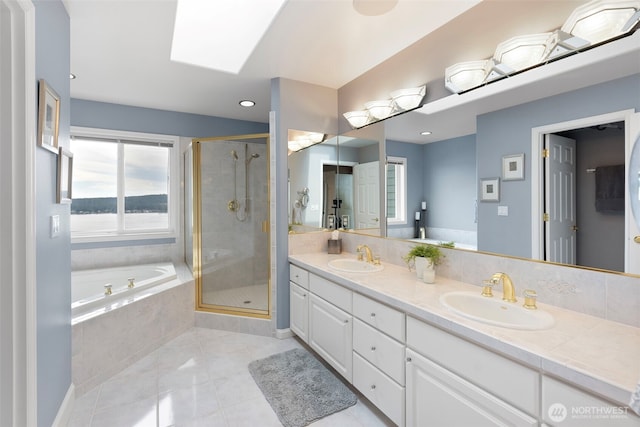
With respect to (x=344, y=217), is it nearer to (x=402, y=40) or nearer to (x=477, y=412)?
(x=402, y=40)

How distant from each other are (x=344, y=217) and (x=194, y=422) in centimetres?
199

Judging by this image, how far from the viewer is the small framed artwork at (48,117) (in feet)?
4.41

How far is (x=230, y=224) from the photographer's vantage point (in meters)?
3.51

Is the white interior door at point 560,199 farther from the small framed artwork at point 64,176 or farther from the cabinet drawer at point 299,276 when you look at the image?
the small framed artwork at point 64,176

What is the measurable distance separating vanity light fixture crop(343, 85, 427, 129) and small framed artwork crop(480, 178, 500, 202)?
2.64 feet

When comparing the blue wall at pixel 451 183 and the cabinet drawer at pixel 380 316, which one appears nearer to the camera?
the cabinet drawer at pixel 380 316

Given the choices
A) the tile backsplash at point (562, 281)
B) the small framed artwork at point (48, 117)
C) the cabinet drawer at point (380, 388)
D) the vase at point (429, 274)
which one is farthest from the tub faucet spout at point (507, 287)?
the small framed artwork at point (48, 117)

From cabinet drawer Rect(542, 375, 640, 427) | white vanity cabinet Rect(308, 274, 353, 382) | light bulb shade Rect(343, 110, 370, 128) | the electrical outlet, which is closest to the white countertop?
cabinet drawer Rect(542, 375, 640, 427)

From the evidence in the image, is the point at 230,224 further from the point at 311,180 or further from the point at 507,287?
the point at 507,287

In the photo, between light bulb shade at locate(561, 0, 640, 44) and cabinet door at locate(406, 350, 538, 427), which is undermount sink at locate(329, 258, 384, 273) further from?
light bulb shade at locate(561, 0, 640, 44)

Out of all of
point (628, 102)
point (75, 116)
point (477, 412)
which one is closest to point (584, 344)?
point (477, 412)

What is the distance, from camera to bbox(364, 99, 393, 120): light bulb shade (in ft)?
8.07

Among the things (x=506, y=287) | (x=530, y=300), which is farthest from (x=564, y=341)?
(x=506, y=287)

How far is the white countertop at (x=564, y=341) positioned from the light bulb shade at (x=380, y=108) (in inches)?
58.8
